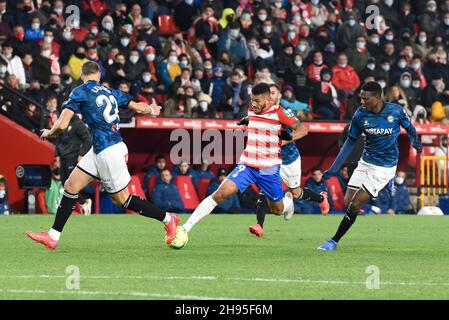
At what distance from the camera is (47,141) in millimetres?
25547

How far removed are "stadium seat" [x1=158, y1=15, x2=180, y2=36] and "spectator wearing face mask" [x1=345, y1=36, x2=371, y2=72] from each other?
14.8 feet

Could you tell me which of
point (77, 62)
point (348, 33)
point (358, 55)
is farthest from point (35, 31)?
point (348, 33)

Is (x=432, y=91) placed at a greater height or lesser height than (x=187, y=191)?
greater

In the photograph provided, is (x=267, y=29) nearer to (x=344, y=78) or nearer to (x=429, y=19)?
(x=344, y=78)

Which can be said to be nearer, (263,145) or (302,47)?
(263,145)

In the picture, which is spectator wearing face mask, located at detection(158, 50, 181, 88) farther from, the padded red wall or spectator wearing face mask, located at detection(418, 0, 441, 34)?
spectator wearing face mask, located at detection(418, 0, 441, 34)

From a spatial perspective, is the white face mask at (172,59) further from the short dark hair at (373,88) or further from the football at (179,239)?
the football at (179,239)

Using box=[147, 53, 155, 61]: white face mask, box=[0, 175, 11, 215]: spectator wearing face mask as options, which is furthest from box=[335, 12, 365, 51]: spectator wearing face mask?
box=[0, 175, 11, 215]: spectator wearing face mask

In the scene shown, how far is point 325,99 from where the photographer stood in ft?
94.2

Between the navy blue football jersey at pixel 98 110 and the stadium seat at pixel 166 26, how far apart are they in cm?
1547

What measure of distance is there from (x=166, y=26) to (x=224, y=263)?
1747 centimetres

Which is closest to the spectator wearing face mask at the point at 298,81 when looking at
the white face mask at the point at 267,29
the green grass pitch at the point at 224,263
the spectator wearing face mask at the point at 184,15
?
the white face mask at the point at 267,29

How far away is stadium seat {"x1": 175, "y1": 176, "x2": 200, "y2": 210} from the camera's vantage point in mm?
25906
